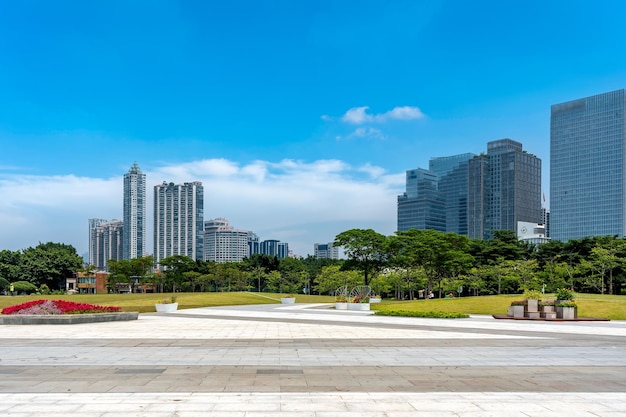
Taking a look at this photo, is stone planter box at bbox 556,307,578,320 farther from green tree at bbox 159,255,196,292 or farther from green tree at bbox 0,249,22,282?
green tree at bbox 0,249,22,282

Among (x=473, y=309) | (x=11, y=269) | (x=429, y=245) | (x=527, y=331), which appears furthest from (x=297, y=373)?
(x=11, y=269)

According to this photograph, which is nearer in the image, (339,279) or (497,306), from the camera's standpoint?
(497,306)

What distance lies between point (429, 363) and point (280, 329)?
39.6 ft

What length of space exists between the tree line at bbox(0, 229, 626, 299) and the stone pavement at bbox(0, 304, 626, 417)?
37.1 meters

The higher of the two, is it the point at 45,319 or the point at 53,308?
the point at 53,308

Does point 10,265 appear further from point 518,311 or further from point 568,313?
point 568,313

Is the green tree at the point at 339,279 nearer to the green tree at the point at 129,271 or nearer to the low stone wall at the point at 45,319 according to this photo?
the green tree at the point at 129,271

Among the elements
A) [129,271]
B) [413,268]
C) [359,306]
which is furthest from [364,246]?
[129,271]

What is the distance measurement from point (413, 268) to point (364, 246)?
26.9 ft

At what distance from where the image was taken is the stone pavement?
10.0 metres

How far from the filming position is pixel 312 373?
1366 centimetres

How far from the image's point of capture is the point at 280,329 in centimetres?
2633

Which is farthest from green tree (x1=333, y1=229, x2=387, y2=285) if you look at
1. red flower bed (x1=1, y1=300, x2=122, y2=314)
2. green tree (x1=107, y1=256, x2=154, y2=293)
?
green tree (x1=107, y1=256, x2=154, y2=293)

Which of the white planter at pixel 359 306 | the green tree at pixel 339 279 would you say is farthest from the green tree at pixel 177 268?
the white planter at pixel 359 306
